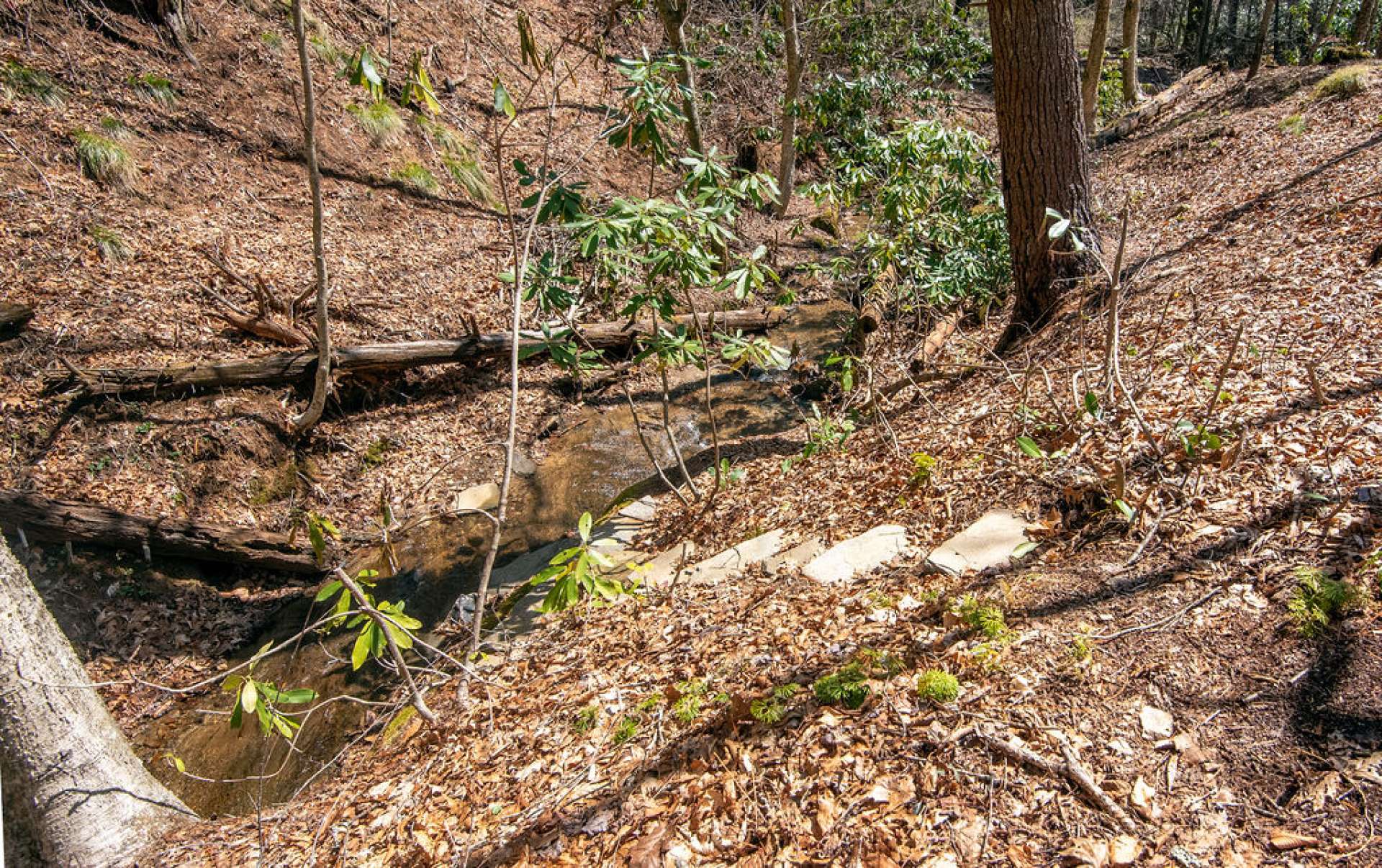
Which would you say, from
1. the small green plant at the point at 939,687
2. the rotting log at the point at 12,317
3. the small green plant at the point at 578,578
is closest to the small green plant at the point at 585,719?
the small green plant at the point at 578,578

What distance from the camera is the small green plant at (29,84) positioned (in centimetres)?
773

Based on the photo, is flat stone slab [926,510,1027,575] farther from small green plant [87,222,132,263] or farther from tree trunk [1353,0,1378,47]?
tree trunk [1353,0,1378,47]

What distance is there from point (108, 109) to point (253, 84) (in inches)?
76.3

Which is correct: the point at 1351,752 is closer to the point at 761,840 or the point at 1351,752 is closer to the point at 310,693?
the point at 761,840

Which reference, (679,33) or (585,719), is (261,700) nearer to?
(585,719)

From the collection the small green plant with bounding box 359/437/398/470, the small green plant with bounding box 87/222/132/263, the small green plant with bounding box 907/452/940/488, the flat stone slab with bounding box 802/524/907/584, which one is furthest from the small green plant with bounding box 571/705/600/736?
the small green plant with bounding box 87/222/132/263

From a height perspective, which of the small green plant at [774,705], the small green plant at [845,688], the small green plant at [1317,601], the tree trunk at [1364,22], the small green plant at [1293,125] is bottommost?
the small green plant at [774,705]

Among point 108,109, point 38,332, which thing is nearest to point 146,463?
point 38,332

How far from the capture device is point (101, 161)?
24.7 feet

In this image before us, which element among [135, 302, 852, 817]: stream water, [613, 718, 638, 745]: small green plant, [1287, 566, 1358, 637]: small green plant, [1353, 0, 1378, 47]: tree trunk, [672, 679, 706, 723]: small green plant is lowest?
[135, 302, 852, 817]: stream water

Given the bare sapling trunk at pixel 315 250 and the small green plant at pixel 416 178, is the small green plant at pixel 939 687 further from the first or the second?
the small green plant at pixel 416 178

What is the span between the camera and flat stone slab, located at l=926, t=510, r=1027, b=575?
10.2ft

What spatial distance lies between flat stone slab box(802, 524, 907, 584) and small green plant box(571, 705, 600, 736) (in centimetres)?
126

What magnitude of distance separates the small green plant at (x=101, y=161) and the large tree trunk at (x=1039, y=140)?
869 cm
